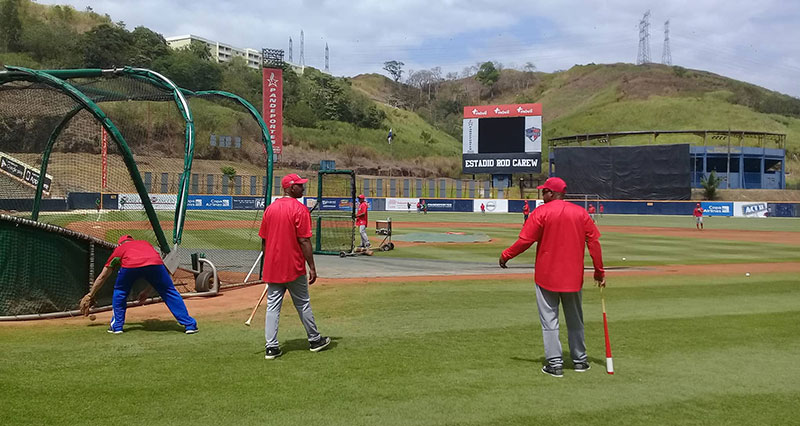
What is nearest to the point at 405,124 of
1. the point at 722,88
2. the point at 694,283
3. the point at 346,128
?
the point at 346,128

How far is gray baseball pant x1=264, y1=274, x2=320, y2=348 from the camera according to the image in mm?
7020

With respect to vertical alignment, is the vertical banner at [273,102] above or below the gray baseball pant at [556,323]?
above

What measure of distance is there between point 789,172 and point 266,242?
133 m

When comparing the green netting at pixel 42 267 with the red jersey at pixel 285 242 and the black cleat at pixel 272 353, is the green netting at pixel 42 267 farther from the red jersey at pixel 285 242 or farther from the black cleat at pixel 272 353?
the black cleat at pixel 272 353

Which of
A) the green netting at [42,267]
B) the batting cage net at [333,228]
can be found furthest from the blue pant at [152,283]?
the batting cage net at [333,228]

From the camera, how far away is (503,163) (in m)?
65.2

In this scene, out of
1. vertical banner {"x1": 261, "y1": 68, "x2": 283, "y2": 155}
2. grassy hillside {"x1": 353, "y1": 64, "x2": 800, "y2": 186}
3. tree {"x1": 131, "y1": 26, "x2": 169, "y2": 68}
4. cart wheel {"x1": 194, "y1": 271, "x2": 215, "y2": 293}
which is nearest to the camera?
cart wheel {"x1": 194, "y1": 271, "x2": 215, "y2": 293}

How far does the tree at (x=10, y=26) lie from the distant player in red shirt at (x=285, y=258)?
329ft

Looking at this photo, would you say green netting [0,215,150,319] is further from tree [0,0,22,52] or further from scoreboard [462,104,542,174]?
tree [0,0,22,52]

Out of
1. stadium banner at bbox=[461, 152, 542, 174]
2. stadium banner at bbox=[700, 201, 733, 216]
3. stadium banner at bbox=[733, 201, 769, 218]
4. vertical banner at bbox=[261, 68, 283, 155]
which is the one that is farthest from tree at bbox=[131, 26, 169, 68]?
stadium banner at bbox=[733, 201, 769, 218]

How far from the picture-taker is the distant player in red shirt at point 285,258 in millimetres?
7102

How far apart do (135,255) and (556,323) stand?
565 centimetres

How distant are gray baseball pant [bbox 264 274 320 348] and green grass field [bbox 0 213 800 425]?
303mm

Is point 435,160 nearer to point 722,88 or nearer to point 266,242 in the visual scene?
point 266,242
